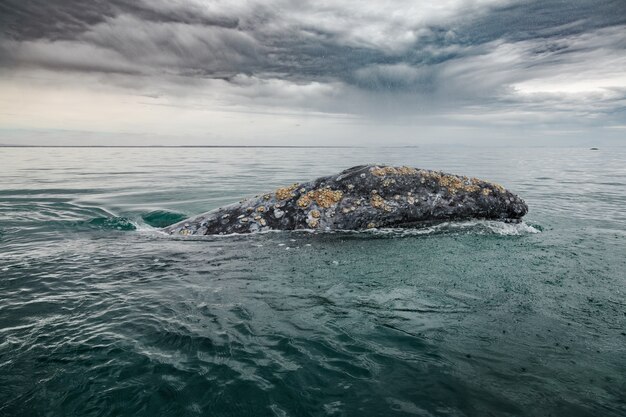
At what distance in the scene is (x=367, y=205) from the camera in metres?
8.07

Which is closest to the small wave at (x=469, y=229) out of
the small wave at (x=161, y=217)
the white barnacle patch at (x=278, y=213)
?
the white barnacle patch at (x=278, y=213)

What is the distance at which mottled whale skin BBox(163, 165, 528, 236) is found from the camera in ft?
26.3

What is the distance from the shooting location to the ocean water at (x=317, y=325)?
2865 mm

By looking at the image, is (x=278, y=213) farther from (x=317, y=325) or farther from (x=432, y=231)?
(x=317, y=325)

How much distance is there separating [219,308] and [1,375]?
1.97 m

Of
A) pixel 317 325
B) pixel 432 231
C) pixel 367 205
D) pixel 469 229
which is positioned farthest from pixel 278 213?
pixel 317 325

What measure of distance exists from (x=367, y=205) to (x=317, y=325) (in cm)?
445

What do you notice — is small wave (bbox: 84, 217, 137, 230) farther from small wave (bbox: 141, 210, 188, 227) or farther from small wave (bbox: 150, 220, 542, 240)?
small wave (bbox: 150, 220, 542, 240)

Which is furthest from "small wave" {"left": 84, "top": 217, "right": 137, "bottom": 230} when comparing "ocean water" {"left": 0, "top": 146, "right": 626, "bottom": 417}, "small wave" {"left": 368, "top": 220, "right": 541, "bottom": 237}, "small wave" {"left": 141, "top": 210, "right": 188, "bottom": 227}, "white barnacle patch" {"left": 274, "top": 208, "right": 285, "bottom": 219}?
"small wave" {"left": 368, "top": 220, "right": 541, "bottom": 237}

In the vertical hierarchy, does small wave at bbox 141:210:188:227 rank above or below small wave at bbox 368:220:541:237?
below

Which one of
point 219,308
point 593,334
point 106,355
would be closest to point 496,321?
point 593,334

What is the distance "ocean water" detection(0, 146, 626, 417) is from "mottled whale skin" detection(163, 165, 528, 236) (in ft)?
1.55

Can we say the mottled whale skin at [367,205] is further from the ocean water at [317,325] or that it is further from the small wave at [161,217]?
the small wave at [161,217]

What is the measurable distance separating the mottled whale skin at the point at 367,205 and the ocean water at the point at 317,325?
473 millimetres
